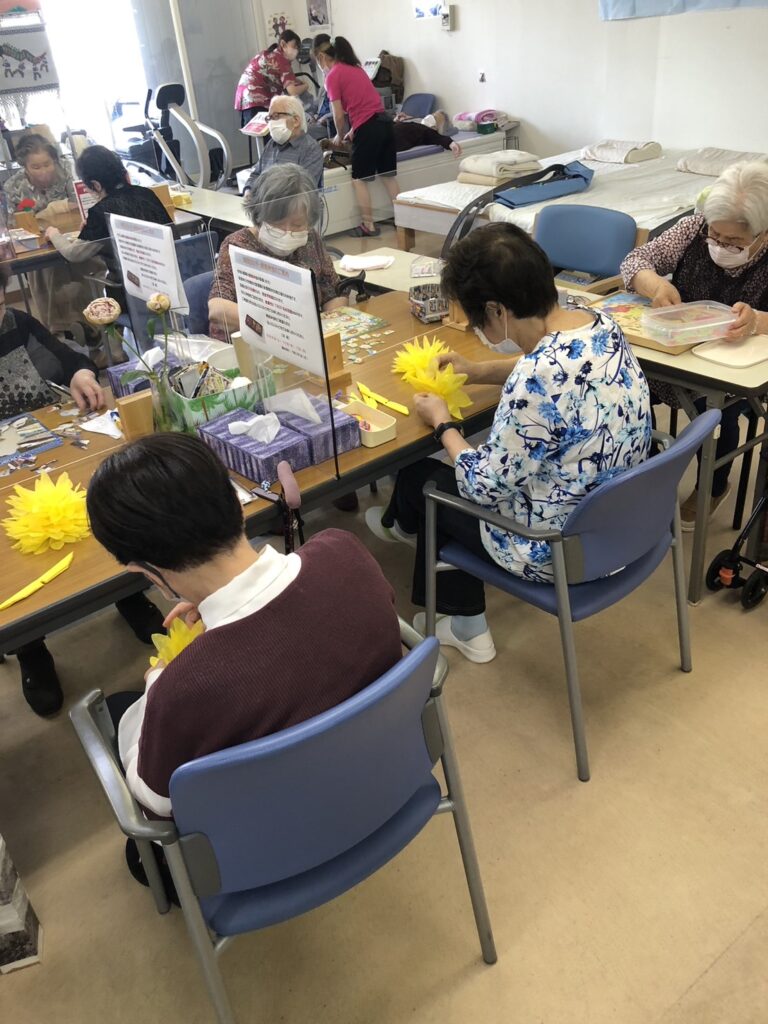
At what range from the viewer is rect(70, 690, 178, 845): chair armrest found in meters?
1.12

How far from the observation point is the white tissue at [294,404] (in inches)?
74.7

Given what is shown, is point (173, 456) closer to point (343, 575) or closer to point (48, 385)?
point (343, 575)

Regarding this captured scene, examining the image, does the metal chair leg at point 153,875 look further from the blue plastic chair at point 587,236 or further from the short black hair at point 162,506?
the blue plastic chair at point 587,236

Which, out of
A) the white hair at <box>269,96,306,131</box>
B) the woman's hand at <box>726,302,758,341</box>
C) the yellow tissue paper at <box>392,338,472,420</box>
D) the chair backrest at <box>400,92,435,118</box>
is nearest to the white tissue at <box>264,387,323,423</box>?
the yellow tissue paper at <box>392,338,472,420</box>

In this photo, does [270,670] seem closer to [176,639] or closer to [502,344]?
[176,639]

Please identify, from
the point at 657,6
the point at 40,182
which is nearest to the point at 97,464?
the point at 40,182

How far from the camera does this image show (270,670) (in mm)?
1069

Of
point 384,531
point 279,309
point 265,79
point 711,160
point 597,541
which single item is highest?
point 265,79

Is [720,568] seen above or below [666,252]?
below

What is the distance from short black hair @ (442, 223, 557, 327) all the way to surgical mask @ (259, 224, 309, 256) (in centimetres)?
93

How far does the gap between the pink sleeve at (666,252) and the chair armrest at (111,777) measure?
84.5 inches

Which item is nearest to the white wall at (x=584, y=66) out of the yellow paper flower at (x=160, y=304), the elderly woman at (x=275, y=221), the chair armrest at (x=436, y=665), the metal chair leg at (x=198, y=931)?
the elderly woman at (x=275, y=221)

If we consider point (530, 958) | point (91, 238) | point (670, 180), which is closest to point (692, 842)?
point (530, 958)

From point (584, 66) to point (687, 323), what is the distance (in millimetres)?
4329
